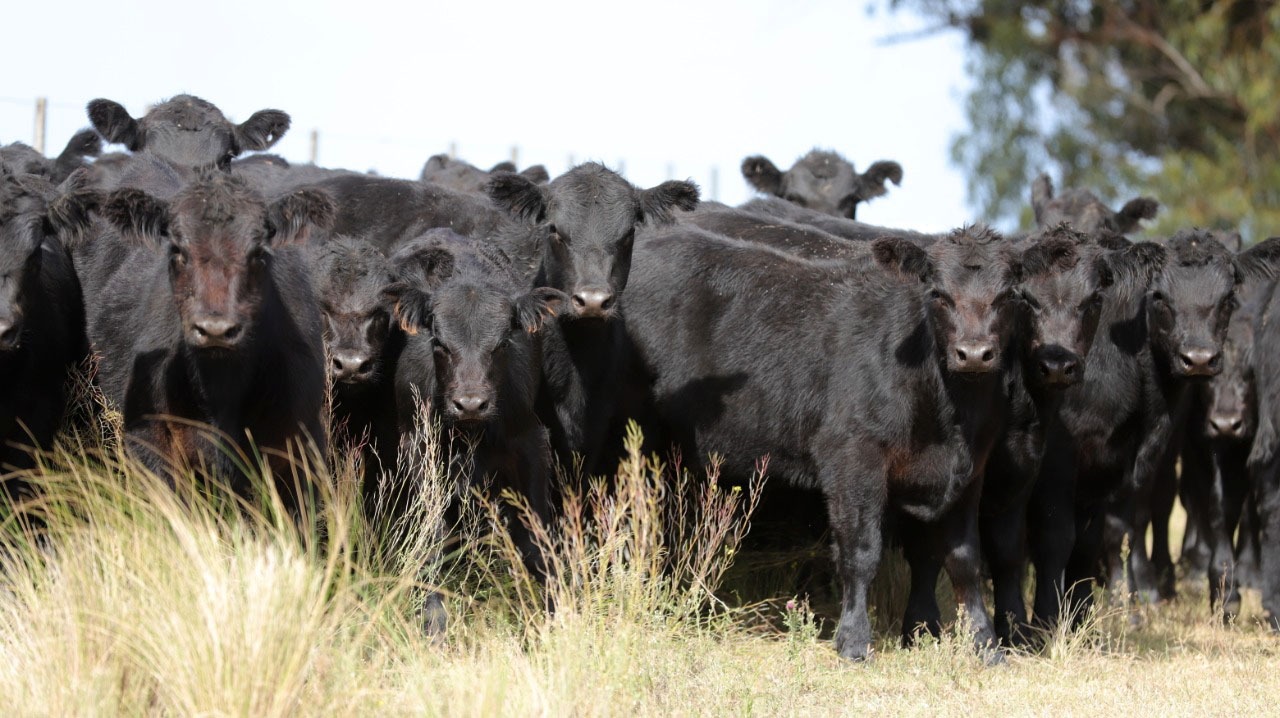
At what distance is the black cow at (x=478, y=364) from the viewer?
6992 millimetres

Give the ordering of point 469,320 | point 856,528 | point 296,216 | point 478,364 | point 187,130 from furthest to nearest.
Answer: point 187,130
point 856,528
point 469,320
point 478,364
point 296,216

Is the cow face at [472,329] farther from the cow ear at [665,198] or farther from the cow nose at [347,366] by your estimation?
the cow ear at [665,198]

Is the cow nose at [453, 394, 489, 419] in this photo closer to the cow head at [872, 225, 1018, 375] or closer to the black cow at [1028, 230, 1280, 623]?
the cow head at [872, 225, 1018, 375]

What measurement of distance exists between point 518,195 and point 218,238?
95.8 inches

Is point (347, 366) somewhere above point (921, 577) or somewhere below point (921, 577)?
above

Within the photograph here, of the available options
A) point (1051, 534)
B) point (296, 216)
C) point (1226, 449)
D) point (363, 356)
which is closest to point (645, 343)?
point (363, 356)

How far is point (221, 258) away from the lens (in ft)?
20.2

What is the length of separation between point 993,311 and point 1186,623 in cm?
322

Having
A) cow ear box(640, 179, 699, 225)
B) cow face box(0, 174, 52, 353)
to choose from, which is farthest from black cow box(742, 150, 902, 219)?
cow face box(0, 174, 52, 353)

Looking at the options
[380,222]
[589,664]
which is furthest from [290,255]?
[589,664]

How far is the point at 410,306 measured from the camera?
23.4 ft

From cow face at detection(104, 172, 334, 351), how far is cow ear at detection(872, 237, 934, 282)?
2.70 m

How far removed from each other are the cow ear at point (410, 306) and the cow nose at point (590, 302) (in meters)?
0.82

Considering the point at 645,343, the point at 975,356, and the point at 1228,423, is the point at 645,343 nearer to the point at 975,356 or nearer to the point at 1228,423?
the point at 975,356
